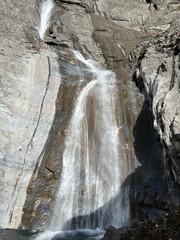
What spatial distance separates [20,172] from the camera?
62.4 feet

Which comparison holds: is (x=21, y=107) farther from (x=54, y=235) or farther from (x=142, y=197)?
(x=142, y=197)

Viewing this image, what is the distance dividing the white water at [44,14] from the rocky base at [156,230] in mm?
21513

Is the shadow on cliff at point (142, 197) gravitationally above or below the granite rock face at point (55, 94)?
below

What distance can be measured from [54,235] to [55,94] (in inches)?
367

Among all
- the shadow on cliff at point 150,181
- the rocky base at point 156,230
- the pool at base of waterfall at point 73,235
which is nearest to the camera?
the rocky base at point 156,230

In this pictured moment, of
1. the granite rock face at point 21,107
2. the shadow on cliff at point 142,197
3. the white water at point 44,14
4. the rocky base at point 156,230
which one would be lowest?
the rocky base at point 156,230

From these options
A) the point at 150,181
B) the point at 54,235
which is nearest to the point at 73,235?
the point at 54,235

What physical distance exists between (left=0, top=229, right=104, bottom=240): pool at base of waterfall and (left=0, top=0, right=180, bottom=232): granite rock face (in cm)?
75

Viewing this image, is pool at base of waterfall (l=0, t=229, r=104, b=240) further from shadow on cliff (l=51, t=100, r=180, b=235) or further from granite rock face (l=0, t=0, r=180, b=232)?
granite rock face (l=0, t=0, r=180, b=232)

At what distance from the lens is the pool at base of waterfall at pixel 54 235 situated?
51.5 ft

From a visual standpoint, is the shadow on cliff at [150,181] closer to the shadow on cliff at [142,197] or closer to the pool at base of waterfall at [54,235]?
the shadow on cliff at [142,197]

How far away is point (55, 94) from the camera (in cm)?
2222

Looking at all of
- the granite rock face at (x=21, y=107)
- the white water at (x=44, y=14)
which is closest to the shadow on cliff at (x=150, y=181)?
the granite rock face at (x=21, y=107)

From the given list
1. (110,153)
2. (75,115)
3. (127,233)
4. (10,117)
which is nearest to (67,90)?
(75,115)
